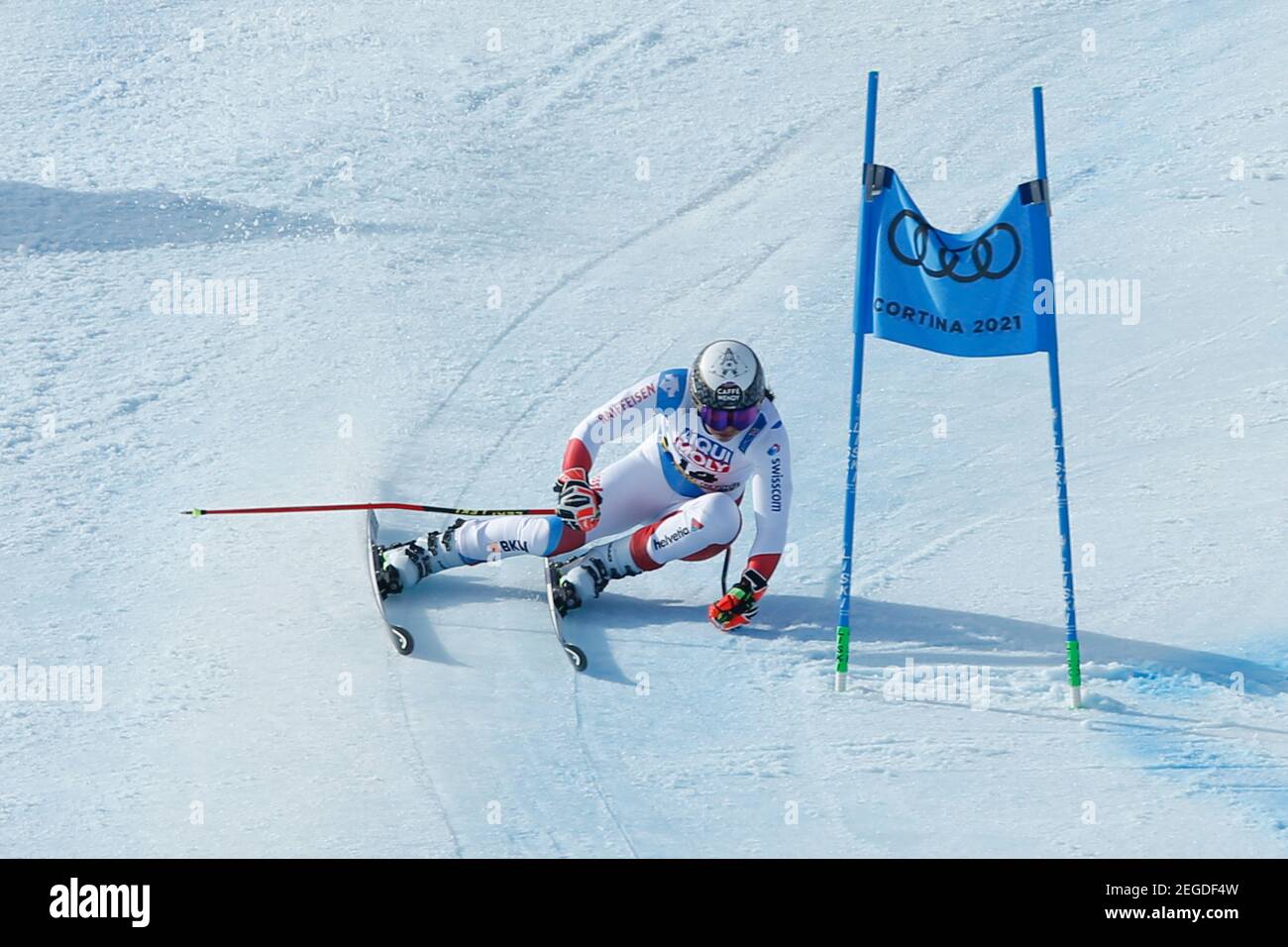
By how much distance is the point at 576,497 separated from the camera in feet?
28.2

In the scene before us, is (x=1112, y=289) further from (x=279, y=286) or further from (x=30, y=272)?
(x=30, y=272)

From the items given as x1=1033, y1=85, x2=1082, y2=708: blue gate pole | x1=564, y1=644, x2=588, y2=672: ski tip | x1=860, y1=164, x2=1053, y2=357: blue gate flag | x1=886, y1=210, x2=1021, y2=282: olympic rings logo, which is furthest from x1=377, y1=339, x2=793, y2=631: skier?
x1=1033, y1=85, x2=1082, y2=708: blue gate pole

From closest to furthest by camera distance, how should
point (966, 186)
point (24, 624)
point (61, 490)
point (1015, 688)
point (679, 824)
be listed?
point (679, 824)
point (1015, 688)
point (24, 624)
point (61, 490)
point (966, 186)

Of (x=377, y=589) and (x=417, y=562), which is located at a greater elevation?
(x=417, y=562)

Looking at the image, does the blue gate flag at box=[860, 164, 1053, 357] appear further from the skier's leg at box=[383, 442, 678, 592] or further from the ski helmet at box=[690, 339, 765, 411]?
the skier's leg at box=[383, 442, 678, 592]

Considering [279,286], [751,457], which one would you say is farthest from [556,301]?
[751,457]

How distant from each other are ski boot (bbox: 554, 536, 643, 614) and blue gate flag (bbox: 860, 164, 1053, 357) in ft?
5.58

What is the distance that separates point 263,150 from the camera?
15016 millimetres

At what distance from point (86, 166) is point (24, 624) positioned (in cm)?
681

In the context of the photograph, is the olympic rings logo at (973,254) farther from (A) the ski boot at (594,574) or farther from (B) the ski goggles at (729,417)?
(A) the ski boot at (594,574)

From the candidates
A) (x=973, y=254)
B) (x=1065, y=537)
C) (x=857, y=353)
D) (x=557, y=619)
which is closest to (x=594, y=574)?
(x=557, y=619)

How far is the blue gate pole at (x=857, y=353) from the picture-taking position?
7.88m

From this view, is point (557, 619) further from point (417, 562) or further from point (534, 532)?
point (417, 562)

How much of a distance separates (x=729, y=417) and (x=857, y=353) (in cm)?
81
